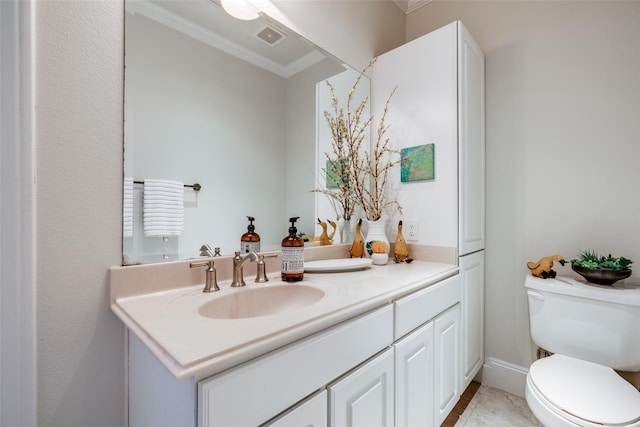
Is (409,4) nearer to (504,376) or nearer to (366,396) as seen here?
(366,396)

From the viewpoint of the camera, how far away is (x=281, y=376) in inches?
26.2

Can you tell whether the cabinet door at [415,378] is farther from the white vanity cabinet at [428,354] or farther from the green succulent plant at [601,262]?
the green succulent plant at [601,262]

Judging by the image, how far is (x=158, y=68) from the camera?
3.34ft

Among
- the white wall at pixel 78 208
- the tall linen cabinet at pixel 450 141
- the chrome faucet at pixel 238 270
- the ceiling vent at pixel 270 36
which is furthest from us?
the tall linen cabinet at pixel 450 141

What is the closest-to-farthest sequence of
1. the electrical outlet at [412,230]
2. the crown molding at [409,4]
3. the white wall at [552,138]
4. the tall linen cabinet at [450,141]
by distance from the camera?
the white wall at [552,138]
the tall linen cabinet at [450,141]
the electrical outlet at [412,230]
the crown molding at [409,4]

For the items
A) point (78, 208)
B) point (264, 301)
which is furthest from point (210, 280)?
point (78, 208)

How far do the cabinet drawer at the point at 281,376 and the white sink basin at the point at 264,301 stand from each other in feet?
0.68

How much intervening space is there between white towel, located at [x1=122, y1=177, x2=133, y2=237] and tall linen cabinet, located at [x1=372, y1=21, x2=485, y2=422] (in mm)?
1394

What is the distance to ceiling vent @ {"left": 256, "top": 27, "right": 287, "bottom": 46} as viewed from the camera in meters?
1.30

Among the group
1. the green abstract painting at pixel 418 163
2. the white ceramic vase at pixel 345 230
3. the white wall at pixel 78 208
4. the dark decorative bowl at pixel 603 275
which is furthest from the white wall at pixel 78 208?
the dark decorative bowl at pixel 603 275

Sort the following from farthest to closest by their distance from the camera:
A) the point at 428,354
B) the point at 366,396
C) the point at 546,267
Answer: the point at 546,267 < the point at 428,354 < the point at 366,396

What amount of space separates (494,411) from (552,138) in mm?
1557

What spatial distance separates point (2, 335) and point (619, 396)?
1964 mm

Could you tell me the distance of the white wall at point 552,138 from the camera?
1449 mm
